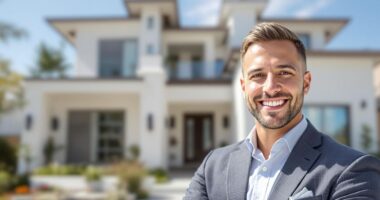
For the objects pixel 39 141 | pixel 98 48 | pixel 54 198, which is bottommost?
pixel 54 198

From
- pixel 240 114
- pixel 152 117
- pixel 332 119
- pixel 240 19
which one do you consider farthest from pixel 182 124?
pixel 332 119

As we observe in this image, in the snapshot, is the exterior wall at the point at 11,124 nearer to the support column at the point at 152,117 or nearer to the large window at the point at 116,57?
the large window at the point at 116,57

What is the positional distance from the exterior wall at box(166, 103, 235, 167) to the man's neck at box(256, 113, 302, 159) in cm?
1611

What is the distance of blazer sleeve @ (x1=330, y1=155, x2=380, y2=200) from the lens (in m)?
1.44

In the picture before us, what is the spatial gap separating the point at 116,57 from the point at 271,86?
16.8m

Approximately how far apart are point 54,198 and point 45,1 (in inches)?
396

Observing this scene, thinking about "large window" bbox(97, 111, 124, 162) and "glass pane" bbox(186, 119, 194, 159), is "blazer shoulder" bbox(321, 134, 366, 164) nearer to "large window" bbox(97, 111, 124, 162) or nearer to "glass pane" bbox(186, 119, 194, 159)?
"large window" bbox(97, 111, 124, 162)

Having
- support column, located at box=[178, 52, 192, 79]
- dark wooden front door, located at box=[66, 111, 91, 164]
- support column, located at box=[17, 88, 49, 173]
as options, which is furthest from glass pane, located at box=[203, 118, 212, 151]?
support column, located at box=[17, 88, 49, 173]

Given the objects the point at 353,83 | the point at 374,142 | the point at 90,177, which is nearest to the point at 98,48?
the point at 90,177

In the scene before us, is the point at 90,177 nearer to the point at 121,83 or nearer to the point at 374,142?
the point at 121,83

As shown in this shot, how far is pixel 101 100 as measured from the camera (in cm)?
1692

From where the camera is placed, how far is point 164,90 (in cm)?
1592

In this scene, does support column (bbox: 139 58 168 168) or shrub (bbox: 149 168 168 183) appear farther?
support column (bbox: 139 58 168 168)

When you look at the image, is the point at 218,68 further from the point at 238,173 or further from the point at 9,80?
the point at 238,173
